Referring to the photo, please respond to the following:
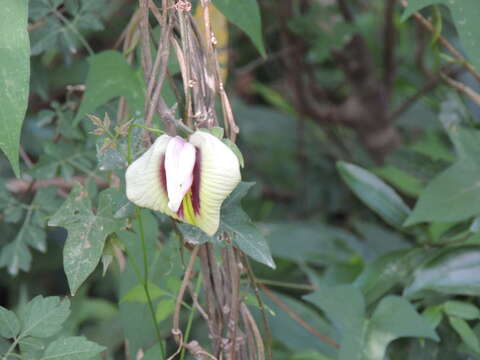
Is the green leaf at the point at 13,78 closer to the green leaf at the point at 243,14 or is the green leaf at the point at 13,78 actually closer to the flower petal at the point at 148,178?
the flower petal at the point at 148,178

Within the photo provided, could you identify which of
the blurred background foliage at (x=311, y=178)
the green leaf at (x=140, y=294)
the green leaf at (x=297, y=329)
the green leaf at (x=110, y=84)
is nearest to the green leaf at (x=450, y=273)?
the blurred background foliage at (x=311, y=178)

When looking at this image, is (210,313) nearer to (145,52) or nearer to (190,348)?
(190,348)

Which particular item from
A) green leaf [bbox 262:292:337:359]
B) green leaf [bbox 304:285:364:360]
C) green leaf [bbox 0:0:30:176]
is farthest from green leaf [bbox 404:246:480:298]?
green leaf [bbox 0:0:30:176]


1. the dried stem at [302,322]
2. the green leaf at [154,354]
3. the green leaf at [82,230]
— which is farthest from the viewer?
the dried stem at [302,322]

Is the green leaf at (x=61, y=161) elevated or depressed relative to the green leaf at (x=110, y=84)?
depressed

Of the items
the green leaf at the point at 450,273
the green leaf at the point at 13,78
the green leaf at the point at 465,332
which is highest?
the green leaf at the point at 13,78

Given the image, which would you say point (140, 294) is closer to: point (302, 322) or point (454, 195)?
point (302, 322)

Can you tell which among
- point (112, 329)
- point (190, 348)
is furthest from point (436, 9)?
point (112, 329)
